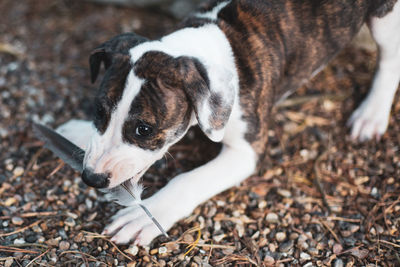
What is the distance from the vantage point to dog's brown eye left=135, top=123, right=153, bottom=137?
257 centimetres

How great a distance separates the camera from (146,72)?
258 cm

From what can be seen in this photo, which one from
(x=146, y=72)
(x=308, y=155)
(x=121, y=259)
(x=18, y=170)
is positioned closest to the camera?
(x=146, y=72)

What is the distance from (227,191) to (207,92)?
3.60 ft

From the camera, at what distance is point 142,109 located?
8.34 feet

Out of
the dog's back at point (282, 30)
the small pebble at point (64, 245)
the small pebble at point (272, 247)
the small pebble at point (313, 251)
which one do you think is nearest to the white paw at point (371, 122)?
the dog's back at point (282, 30)

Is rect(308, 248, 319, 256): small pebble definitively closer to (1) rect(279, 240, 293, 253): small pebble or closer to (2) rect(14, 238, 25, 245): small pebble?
(1) rect(279, 240, 293, 253): small pebble

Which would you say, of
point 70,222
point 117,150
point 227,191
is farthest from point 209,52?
point 70,222

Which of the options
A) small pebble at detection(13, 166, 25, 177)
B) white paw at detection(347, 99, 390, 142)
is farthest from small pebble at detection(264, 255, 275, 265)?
small pebble at detection(13, 166, 25, 177)

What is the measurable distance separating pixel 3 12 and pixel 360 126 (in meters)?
3.84

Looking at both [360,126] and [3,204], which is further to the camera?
[360,126]

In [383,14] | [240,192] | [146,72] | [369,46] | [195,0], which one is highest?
[146,72]

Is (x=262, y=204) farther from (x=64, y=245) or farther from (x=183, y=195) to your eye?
(x=64, y=245)

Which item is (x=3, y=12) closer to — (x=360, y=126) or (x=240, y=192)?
(x=240, y=192)

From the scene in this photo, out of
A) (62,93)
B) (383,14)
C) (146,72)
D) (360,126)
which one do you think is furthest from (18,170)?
(383,14)
